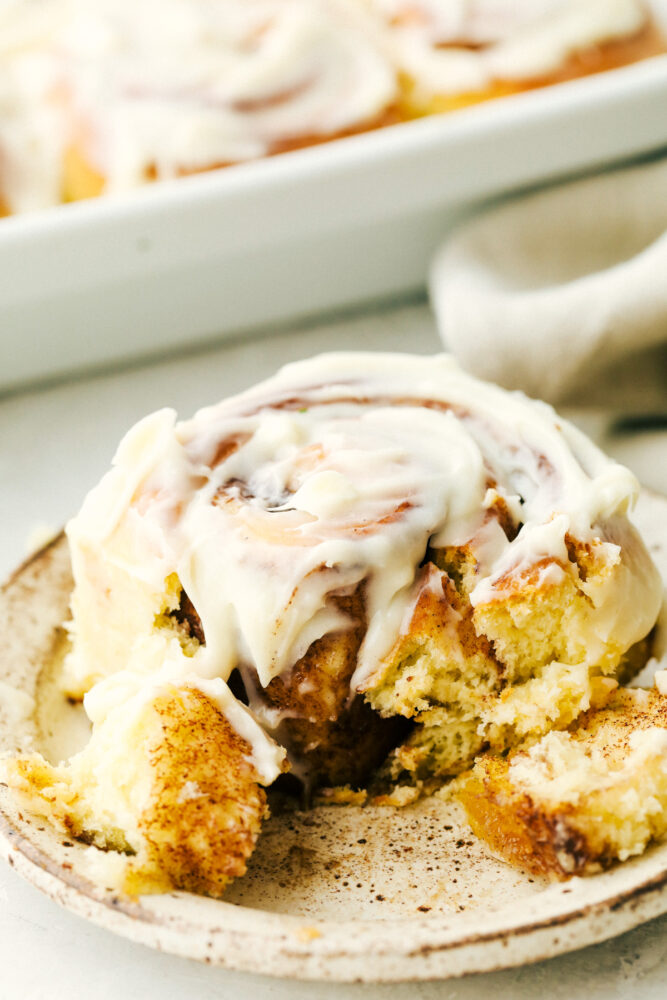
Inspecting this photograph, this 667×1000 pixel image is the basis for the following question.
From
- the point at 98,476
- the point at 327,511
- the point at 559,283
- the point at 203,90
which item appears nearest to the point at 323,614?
the point at 327,511

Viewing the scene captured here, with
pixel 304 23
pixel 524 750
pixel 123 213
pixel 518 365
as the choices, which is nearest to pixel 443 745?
pixel 524 750

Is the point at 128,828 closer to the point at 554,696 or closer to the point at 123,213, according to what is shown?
the point at 554,696

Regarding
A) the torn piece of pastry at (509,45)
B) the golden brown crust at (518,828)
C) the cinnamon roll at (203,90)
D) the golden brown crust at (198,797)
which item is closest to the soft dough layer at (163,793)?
→ the golden brown crust at (198,797)

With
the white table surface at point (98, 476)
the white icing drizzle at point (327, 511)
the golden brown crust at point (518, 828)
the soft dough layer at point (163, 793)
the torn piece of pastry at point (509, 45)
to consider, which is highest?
the torn piece of pastry at point (509, 45)

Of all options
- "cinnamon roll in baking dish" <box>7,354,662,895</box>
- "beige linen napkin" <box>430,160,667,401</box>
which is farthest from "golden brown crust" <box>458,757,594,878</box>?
"beige linen napkin" <box>430,160,667,401</box>

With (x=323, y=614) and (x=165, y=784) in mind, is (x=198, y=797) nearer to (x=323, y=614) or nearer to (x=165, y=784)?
(x=165, y=784)

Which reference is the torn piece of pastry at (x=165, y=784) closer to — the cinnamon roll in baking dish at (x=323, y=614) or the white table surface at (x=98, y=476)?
the cinnamon roll in baking dish at (x=323, y=614)
